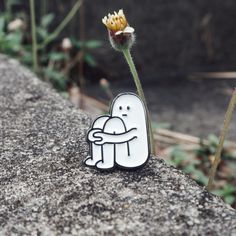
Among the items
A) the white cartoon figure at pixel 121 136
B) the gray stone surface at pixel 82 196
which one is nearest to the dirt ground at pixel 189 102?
the gray stone surface at pixel 82 196

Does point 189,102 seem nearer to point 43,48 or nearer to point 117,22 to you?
point 43,48

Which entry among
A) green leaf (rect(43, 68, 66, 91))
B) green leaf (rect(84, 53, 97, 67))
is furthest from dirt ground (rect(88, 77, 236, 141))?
green leaf (rect(43, 68, 66, 91))

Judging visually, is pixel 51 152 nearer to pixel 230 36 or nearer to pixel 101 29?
pixel 101 29

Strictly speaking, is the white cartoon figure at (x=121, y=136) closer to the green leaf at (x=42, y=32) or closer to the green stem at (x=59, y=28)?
the green stem at (x=59, y=28)

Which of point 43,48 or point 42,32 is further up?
point 42,32

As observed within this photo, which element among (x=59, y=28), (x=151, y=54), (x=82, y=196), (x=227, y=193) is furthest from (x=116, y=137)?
(x=151, y=54)

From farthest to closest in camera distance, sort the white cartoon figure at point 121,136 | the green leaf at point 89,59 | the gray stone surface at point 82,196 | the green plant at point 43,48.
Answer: the green leaf at point 89,59, the green plant at point 43,48, the white cartoon figure at point 121,136, the gray stone surface at point 82,196
